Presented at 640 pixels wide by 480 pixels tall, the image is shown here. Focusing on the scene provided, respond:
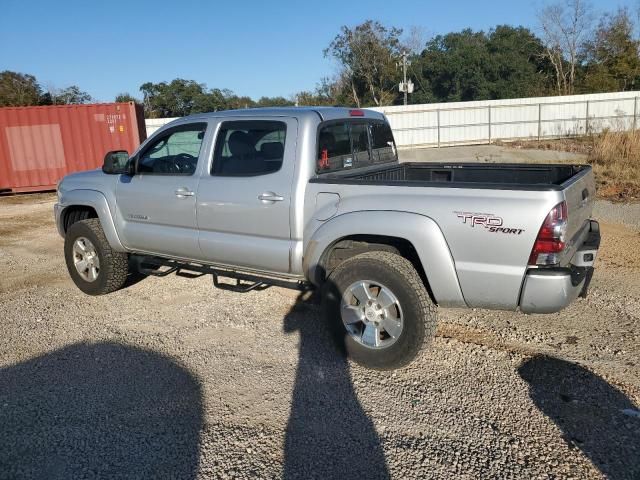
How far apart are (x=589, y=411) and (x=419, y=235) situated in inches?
59.5

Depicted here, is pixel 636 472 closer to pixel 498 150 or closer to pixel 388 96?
pixel 498 150

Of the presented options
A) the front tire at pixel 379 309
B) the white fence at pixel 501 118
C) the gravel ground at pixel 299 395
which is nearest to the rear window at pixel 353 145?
the front tire at pixel 379 309

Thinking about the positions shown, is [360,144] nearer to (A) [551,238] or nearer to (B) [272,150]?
(B) [272,150]

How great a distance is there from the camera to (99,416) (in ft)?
11.3

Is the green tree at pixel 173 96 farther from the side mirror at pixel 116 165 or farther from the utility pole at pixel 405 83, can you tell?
the side mirror at pixel 116 165

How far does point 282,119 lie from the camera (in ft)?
14.4

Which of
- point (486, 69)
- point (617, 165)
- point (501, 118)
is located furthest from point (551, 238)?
point (486, 69)

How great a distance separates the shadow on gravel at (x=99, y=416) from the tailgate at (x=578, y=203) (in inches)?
107

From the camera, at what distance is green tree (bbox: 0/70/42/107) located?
35.9 m

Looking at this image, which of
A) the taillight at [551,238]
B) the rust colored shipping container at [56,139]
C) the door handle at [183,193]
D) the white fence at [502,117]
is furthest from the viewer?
the white fence at [502,117]

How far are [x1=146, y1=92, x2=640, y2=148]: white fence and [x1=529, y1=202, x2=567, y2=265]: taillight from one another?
2554 centimetres

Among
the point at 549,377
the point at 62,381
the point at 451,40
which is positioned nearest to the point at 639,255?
the point at 549,377

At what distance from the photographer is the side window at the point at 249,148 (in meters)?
4.36

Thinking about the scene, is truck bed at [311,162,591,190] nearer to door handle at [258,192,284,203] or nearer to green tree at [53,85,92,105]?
door handle at [258,192,284,203]
